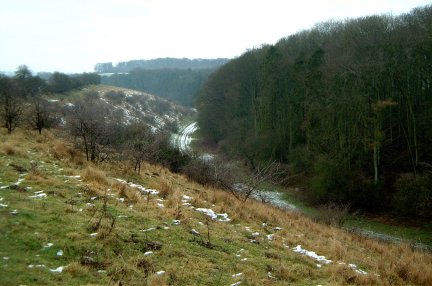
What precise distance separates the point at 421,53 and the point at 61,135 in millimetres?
26429

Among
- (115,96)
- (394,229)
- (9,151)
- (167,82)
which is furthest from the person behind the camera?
(167,82)

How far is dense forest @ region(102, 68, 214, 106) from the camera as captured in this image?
12356 cm

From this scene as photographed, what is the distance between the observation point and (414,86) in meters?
29.7

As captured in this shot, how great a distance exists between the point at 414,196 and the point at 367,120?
22.8 feet

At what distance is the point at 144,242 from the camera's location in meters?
8.00

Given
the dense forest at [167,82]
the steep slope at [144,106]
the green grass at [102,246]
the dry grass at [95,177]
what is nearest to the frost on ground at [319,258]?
the green grass at [102,246]

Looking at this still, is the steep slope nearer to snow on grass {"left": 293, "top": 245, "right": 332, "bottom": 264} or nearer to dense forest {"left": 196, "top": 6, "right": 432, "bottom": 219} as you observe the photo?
dense forest {"left": 196, "top": 6, "right": 432, "bottom": 219}

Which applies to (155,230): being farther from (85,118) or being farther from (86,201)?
(85,118)

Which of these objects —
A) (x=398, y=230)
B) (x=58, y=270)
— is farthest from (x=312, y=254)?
(x=398, y=230)

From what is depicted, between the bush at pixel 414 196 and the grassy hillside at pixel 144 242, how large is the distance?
12843 mm

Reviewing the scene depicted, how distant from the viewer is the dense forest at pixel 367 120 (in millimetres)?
28547

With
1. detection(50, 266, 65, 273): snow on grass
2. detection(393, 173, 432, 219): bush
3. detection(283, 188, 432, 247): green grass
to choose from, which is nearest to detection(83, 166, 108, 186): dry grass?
detection(50, 266, 65, 273): snow on grass

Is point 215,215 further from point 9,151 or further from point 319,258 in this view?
point 9,151

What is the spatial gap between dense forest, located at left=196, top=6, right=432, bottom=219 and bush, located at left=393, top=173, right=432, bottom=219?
0.06 meters
